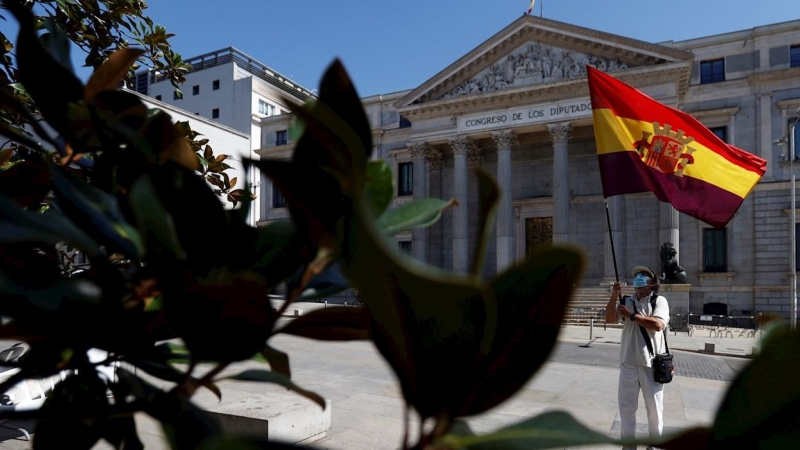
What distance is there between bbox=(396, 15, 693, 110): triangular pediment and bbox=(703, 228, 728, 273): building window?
6077 millimetres

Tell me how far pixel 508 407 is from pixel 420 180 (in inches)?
861

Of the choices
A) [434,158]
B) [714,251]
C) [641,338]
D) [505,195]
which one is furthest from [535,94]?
[641,338]

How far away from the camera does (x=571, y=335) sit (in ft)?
48.3

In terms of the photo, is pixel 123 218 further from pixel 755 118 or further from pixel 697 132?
pixel 755 118

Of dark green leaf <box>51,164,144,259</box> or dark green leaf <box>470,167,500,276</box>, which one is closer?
dark green leaf <box>470,167,500,276</box>

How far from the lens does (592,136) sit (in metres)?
22.7

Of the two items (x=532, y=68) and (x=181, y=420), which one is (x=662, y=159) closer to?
(x=181, y=420)

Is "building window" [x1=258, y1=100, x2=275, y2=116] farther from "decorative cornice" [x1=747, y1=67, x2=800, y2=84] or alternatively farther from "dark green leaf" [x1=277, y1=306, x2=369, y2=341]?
"dark green leaf" [x1=277, y1=306, x2=369, y2=341]

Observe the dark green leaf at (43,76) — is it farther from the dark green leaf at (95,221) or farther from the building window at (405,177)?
the building window at (405,177)

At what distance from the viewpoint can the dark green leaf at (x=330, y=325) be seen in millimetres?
525

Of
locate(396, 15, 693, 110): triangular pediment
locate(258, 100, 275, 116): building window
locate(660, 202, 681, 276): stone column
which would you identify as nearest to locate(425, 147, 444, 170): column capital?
locate(396, 15, 693, 110): triangular pediment

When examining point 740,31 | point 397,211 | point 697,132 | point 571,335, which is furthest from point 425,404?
point 740,31

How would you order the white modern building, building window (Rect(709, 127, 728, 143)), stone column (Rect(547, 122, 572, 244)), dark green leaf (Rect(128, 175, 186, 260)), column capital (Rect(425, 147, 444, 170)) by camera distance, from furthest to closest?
the white modern building → column capital (Rect(425, 147, 444, 170)) → stone column (Rect(547, 122, 572, 244)) → building window (Rect(709, 127, 728, 143)) → dark green leaf (Rect(128, 175, 186, 260))

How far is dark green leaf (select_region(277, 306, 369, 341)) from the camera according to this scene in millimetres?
525
